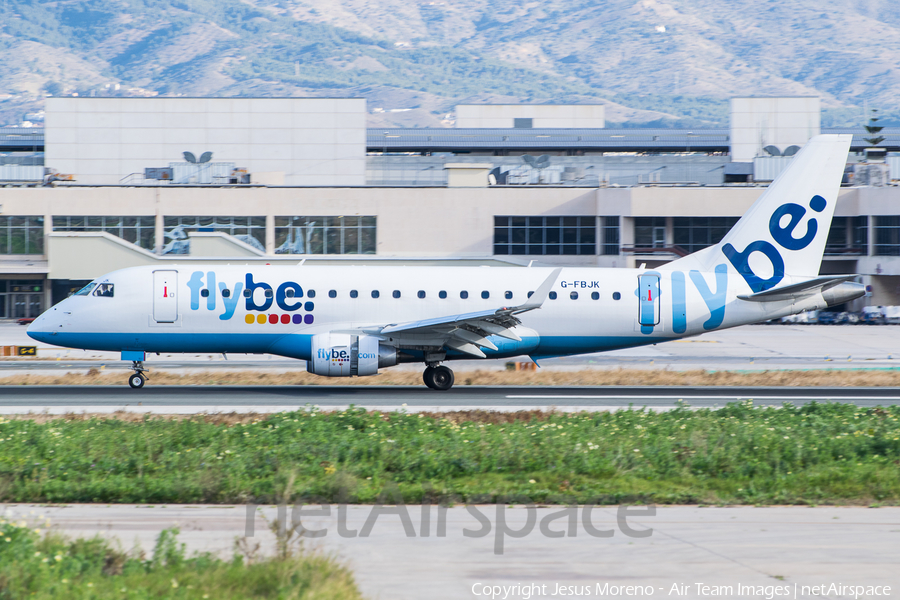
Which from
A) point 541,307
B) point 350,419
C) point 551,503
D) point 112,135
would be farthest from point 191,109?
point 551,503

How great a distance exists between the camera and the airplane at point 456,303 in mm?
28047

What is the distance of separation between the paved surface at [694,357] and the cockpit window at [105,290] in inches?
276

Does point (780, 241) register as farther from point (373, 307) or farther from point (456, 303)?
point (373, 307)

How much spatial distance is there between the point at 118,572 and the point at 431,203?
5461 cm

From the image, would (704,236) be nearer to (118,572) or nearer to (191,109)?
(191,109)

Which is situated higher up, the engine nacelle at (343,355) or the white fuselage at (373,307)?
the white fuselage at (373,307)

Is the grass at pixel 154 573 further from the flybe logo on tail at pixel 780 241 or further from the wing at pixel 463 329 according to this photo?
the flybe logo on tail at pixel 780 241

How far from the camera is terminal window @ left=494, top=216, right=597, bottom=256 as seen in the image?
2566 inches

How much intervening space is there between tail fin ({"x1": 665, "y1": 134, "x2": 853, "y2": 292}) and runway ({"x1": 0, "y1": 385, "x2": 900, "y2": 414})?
4.13 m

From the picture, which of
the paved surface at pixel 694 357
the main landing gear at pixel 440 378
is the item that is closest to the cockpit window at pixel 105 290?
the paved surface at pixel 694 357

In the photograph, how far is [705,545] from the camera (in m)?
11.6

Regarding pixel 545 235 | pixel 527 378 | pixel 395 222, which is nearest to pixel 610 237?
pixel 545 235

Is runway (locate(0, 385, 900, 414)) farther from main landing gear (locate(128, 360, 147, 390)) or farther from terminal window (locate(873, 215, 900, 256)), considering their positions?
terminal window (locate(873, 215, 900, 256))

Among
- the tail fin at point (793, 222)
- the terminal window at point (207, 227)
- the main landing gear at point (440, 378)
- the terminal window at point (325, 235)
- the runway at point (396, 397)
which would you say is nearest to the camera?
the runway at point (396, 397)
